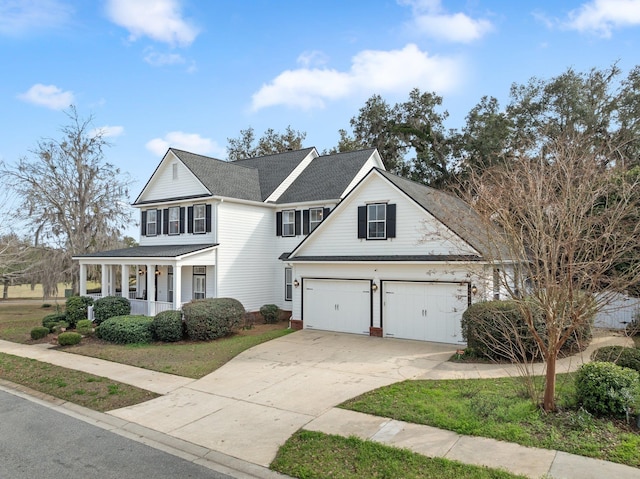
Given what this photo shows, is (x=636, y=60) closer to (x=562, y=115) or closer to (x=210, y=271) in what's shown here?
(x=562, y=115)

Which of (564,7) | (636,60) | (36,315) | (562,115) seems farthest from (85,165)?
(636,60)

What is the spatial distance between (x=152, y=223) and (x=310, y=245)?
10646 mm

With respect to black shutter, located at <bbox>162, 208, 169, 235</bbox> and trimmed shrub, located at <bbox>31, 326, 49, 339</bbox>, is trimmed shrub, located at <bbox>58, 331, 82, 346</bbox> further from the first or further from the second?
black shutter, located at <bbox>162, 208, 169, 235</bbox>

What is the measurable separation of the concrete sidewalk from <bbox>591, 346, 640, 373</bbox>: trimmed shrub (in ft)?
4.89

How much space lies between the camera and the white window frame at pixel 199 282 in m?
21.6

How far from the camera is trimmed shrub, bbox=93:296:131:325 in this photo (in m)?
18.8

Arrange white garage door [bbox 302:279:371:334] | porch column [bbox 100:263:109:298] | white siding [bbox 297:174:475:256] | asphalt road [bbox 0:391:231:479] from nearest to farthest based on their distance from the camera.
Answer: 1. asphalt road [bbox 0:391:231:479]
2. white siding [bbox 297:174:475:256]
3. white garage door [bbox 302:279:371:334]
4. porch column [bbox 100:263:109:298]

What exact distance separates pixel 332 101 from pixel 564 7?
987 cm

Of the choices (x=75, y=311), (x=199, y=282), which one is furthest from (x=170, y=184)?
(x=75, y=311)

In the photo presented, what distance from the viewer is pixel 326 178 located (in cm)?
2312

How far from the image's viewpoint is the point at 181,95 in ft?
57.1

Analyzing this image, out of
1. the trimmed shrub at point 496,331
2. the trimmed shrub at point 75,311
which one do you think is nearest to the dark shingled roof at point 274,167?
the trimmed shrub at point 75,311

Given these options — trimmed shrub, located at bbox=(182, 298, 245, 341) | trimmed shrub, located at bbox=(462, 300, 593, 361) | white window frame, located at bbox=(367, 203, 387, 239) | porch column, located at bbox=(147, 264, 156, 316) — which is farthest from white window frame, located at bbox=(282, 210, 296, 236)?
trimmed shrub, located at bbox=(462, 300, 593, 361)

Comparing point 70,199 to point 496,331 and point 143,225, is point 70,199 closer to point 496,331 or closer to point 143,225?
point 143,225
